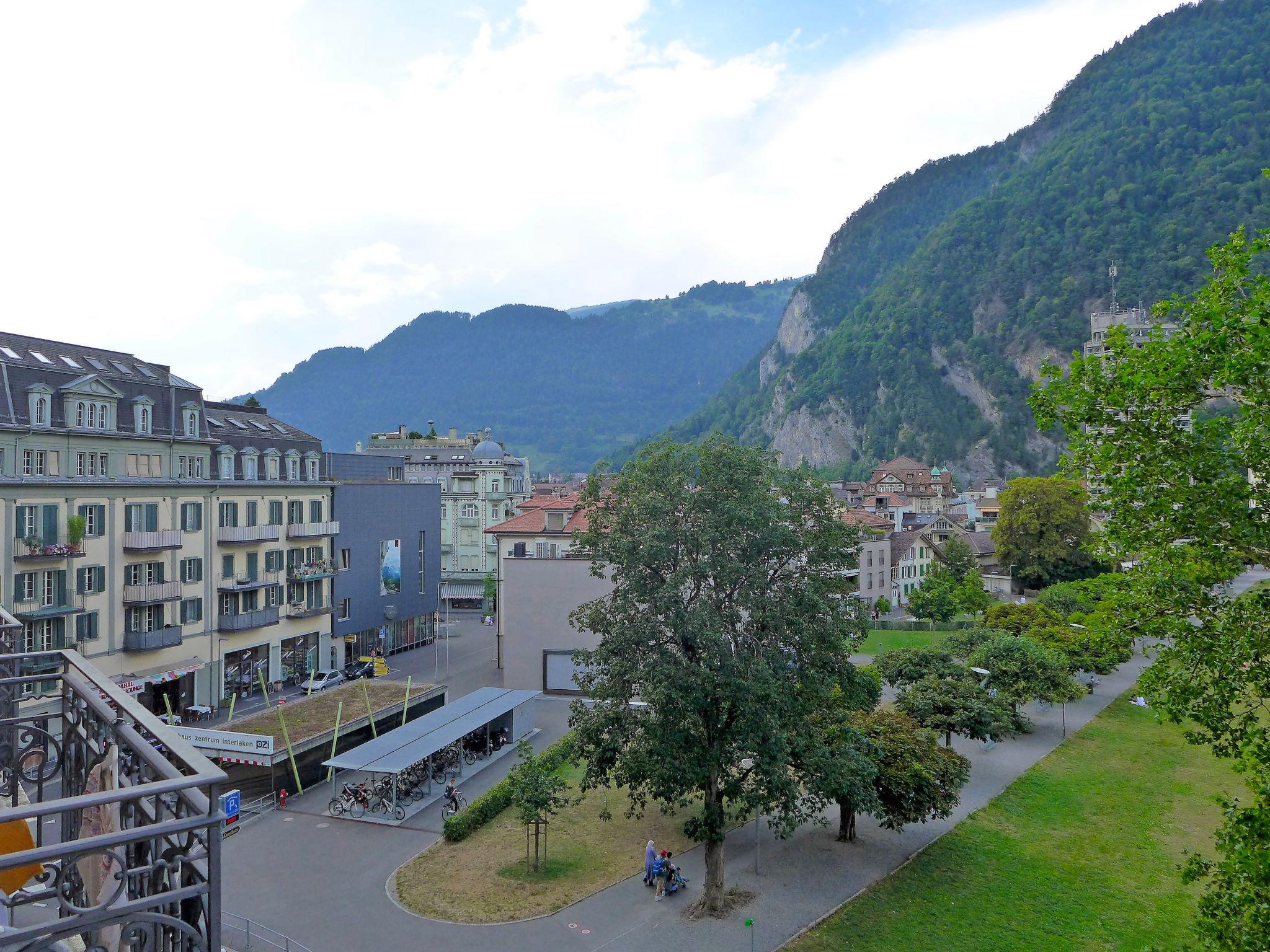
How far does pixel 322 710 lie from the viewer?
34719mm

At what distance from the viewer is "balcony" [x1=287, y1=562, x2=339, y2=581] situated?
4619cm

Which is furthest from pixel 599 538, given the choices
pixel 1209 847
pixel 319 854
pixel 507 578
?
pixel 507 578

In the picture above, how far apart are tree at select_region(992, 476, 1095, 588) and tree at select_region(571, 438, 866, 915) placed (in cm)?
5929

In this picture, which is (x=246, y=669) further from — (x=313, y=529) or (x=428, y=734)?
(x=428, y=734)

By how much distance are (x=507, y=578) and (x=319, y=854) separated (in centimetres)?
2150

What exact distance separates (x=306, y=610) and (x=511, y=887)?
1184 inches

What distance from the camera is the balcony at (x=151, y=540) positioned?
36.2 metres

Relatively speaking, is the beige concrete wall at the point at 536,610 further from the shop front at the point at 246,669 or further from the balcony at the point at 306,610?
the shop front at the point at 246,669

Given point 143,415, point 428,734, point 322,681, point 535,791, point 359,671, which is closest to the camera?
point 535,791

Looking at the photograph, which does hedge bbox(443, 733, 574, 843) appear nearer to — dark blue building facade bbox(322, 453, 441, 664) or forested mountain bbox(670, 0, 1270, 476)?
dark blue building facade bbox(322, 453, 441, 664)

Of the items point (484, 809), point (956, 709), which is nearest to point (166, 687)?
point (484, 809)

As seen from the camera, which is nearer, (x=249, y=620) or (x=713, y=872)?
(x=713, y=872)

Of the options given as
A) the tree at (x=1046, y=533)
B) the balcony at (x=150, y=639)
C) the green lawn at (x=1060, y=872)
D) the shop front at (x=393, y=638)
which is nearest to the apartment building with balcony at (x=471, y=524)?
the shop front at (x=393, y=638)

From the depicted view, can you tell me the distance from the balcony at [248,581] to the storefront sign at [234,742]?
Answer: 13.9 m
